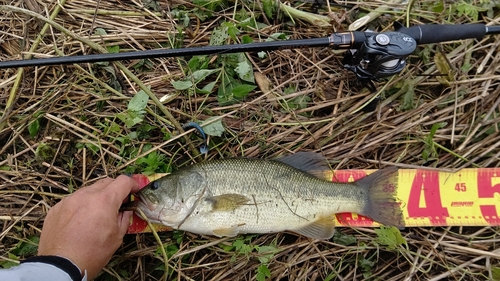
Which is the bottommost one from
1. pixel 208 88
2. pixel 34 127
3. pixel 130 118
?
pixel 34 127

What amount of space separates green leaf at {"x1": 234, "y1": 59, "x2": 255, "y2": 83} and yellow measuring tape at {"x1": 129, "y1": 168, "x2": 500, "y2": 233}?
3.37 feet

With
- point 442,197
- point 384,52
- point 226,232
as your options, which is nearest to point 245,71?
point 384,52

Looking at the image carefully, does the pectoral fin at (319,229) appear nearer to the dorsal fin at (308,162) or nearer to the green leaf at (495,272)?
the dorsal fin at (308,162)

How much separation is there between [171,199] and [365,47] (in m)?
1.72

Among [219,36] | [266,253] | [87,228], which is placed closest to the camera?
[87,228]

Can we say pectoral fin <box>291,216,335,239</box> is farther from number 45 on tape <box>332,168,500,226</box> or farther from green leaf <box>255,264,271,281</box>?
green leaf <box>255,264,271,281</box>

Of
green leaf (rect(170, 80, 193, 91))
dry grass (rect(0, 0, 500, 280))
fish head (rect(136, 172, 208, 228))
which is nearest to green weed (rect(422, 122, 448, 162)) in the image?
dry grass (rect(0, 0, 500, 280))

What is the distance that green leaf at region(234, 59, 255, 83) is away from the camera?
3.36 metres

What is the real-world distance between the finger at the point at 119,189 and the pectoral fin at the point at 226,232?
0.68 meters

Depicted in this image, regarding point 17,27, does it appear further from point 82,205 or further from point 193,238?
point 193,238

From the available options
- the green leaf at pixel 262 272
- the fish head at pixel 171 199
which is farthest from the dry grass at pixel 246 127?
the fish head at pixel 171 199

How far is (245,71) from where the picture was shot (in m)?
3.35

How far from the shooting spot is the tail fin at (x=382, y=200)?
10.1 feet

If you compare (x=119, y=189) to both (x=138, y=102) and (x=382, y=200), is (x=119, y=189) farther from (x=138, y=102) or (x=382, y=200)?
(x=382, y=200)
